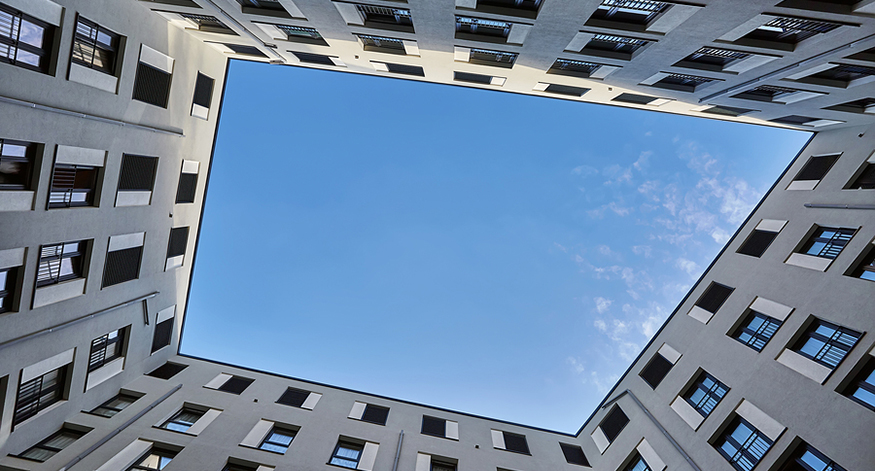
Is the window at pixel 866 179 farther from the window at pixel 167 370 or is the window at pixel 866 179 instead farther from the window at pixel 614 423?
the window at pixel 167 370

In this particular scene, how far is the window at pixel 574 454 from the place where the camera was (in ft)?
73.8

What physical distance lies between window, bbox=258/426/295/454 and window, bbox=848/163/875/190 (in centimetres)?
2806

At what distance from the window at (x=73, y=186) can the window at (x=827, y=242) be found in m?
29.4

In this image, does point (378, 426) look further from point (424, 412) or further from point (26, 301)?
point (26, 301)

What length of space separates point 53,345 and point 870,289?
30237 mm

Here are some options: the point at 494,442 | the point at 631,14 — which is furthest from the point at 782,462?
the point at 631,14

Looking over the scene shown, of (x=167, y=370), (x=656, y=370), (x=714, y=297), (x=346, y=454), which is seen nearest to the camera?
(x=346, y=454)

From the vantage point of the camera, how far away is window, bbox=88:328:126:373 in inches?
698

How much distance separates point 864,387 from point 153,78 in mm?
29213

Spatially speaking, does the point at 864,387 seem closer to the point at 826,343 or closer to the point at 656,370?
the point at 826,343

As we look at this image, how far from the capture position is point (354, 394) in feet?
80.5

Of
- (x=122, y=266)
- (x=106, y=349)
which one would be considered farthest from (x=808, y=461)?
(x=106, y=349)

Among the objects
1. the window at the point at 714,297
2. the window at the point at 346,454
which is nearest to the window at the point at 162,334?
the window at the point at 346,454

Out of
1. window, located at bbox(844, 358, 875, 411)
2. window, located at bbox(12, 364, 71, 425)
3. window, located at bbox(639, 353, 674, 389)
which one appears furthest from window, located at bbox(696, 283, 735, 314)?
window, located at bbox(12, 364, 71, 425)
